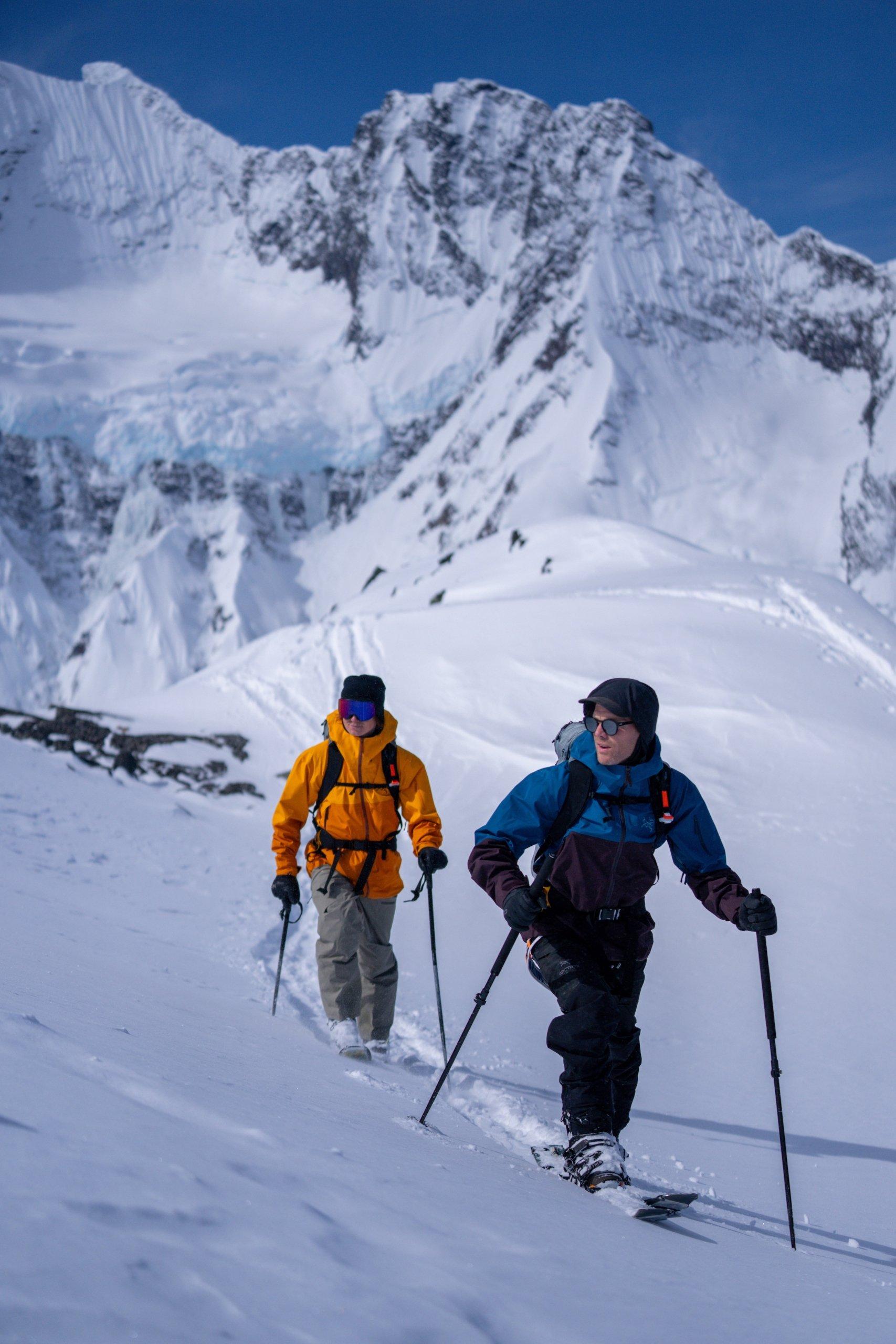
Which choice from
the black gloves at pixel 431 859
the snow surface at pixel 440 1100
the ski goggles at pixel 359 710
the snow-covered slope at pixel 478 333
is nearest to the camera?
the snow surface at pixel 440 1100

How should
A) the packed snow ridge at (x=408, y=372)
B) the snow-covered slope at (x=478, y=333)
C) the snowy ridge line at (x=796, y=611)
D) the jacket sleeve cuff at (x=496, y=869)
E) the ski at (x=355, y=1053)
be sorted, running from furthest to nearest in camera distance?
the packed snow ridge at (x=408, y=372) < the snow-covered slope at (x=478, y=333) < the snowy ridge line at (x=796, y=611) < the ski at (x=355, y=1053) < the jacket sleeve cuff at (x=496, y=869)

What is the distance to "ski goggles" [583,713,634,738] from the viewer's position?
3.79 m

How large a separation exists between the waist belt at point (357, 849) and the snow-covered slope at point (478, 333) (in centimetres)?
6860

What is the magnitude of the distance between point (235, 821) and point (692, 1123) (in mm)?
10341

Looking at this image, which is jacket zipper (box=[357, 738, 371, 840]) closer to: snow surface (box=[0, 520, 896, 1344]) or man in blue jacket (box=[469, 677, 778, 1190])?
snow surface (box=[0, 520, 896, 1344])

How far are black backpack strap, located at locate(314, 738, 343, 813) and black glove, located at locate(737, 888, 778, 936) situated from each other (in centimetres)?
244

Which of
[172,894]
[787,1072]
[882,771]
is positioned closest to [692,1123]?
[787,1072]

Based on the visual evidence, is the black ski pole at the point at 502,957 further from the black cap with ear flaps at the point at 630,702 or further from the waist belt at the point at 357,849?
the waist belt at the point at 357,849

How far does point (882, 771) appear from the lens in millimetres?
13102

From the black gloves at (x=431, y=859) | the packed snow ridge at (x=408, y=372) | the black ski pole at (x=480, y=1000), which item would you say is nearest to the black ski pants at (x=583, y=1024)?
the black ski pole at (x=480, y=1000)

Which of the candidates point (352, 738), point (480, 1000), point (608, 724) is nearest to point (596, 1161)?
point (480, 1000)

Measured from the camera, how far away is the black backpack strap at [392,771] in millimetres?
5438

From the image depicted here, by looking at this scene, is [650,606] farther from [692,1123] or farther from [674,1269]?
[674,1269]

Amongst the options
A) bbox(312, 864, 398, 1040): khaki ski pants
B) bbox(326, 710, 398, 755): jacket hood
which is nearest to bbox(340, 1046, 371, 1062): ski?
bbox(312, 864, 398, 1040): khaki ski pants
